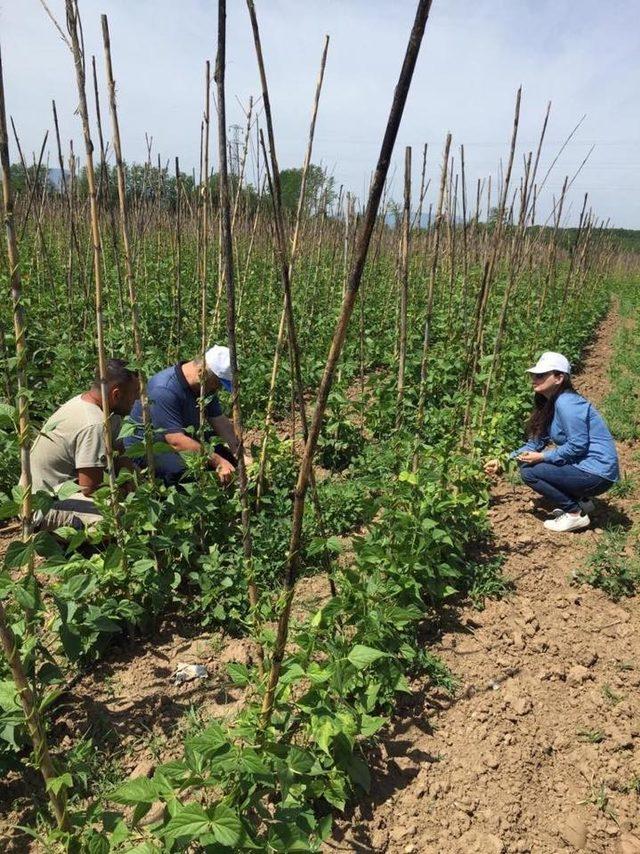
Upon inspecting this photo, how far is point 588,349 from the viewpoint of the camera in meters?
10.8

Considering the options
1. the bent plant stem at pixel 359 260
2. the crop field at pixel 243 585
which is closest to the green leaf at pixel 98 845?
the crop field at pixel 243 585

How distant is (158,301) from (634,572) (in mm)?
6602

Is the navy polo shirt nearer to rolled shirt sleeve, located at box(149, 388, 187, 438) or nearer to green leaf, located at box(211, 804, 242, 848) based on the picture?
rolled shirt sleeve, located at box(149, 388, 187, 438)

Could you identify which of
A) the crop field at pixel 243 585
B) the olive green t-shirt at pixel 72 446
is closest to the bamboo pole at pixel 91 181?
the crop field at pixel 243 585

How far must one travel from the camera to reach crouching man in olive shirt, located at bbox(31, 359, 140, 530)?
303 centimetres

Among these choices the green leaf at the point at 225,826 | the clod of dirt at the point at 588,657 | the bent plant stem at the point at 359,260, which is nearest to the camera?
the bent plant stem at the point at 359,260

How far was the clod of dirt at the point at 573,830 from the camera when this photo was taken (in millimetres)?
2039

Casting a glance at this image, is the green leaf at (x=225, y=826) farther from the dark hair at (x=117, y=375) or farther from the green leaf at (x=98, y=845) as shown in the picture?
the dark hair at (x=117, y=375)

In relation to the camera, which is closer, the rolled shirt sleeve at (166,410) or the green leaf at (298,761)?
the green leaf at (298,761)

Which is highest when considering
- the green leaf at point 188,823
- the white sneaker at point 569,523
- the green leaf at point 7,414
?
the green leaf at point 7,414

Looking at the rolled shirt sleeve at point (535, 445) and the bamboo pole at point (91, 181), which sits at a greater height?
the bamboo pole at point (91, 181)

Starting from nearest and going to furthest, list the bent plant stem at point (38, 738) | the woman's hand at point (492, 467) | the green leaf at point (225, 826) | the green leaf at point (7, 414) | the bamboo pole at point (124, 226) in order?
the green leaf at point (225, 826) → the bent plant stem at point (38, 738) → the green leaf at point (7, 414) → the bamboo pole at point (124, 226) → the woman's hand at point (492, 467)

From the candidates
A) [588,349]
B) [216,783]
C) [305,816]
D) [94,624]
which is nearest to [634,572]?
[305,816]

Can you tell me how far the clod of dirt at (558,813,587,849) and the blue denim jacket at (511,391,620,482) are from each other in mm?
2334
